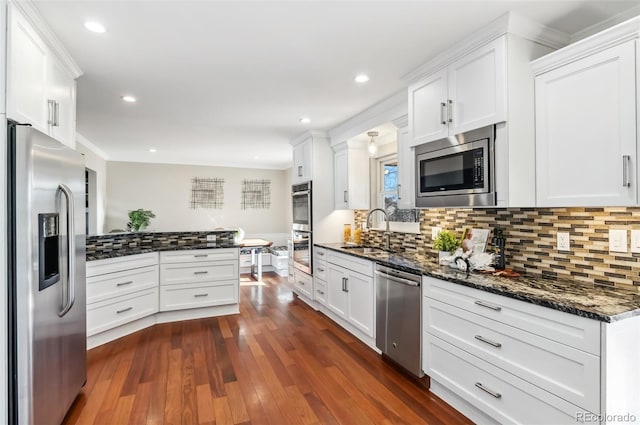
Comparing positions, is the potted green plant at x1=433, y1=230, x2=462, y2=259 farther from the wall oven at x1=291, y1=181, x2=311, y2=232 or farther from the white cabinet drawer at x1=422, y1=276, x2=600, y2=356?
the wall oven at x1=291, y1=181, x2=311, y2=232

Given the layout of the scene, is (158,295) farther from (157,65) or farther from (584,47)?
(584,47)

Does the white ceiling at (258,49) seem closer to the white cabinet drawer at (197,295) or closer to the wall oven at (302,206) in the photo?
the wall oven at (302,206)

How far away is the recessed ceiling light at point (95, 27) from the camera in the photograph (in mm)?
1949

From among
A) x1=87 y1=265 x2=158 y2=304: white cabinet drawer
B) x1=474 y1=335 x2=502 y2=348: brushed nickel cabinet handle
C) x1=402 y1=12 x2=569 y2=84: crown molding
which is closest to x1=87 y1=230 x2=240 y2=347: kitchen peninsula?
x1=87 y1=265 x2=158 y2=304: white cabinet drawer

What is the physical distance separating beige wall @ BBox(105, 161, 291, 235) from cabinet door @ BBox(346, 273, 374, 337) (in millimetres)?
4520

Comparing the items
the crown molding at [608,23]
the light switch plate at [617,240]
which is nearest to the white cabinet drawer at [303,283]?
the light switch plate at [617,240]

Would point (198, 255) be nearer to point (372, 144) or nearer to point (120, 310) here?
point (120, 310)

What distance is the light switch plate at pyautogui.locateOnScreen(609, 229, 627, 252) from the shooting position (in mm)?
1791

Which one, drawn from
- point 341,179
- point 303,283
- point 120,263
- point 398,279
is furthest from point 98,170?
point 398,279

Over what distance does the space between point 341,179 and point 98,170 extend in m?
4.52

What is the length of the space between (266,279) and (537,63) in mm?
5285

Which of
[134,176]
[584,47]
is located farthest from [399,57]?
[134,176]

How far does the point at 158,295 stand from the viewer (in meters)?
3.83

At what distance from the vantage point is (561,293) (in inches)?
67.9
